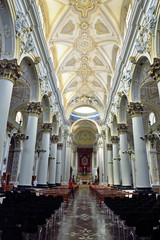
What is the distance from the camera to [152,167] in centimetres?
1864

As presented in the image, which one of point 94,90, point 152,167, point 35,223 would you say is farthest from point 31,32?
point 152,167

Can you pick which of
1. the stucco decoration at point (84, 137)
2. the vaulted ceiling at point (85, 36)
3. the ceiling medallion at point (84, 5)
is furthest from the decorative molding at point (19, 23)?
the stucco decoration at point (84, 137)

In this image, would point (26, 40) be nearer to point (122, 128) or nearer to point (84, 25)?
point (84, 25)

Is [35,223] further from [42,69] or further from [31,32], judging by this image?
[42,69]

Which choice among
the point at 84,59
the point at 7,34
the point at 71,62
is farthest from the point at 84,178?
the point at 7,34

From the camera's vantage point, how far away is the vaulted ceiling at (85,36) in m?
12.9

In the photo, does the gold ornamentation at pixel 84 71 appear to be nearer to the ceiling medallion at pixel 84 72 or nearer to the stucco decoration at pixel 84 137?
the ceiling medallion at pixel 84 72

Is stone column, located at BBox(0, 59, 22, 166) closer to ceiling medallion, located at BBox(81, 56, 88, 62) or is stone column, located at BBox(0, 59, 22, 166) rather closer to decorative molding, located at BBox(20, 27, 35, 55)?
decorative molding, located at BBox(20, 27, 35, 55)

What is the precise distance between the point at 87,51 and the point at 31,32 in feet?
27.7

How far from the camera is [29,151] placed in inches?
406

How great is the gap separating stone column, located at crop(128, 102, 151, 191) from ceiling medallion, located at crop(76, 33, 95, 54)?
8502 millimetres

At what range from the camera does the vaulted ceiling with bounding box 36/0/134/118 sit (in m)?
12.9

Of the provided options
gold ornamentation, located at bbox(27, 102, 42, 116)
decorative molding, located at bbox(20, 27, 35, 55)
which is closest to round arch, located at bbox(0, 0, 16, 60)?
decorative molding, located at bbox(20, 27, 35, 55)

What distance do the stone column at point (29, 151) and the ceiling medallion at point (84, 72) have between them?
1020cm
